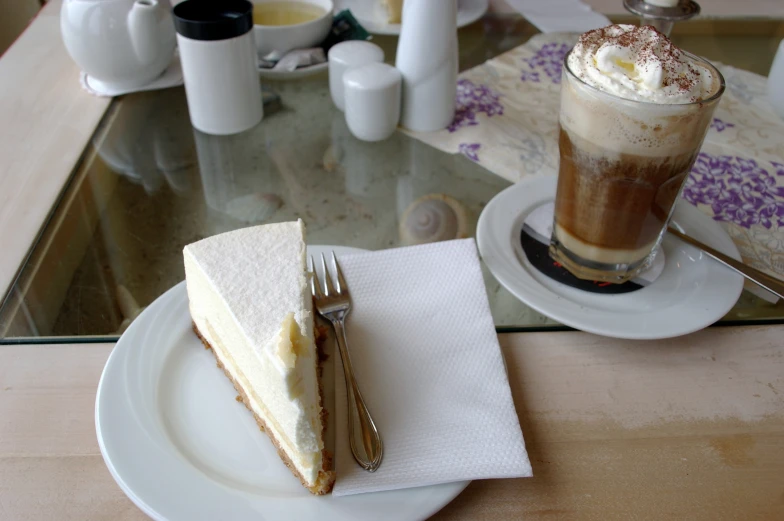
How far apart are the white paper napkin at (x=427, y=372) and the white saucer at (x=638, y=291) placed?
0.06 m

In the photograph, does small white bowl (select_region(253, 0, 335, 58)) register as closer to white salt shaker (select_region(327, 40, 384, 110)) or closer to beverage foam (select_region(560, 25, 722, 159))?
white salt shaker (select_region(327, 40, 384, 110))

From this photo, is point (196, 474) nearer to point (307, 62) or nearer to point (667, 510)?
point (667, 510)

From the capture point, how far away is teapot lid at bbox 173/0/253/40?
947 mm

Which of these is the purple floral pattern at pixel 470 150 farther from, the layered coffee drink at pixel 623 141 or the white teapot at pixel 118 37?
the white teapot at pixel 118 37

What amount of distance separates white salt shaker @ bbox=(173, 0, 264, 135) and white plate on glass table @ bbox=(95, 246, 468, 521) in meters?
0.45

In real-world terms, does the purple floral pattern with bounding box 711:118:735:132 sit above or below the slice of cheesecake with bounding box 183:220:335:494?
below

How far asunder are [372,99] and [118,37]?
1.59 feet

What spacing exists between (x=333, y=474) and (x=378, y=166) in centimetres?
59

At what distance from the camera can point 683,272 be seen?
0.79 m

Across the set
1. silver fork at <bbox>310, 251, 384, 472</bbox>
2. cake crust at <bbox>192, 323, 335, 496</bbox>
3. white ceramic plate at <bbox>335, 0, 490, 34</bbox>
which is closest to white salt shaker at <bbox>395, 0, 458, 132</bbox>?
white ceramic plate at <bbox>335, 0, 490, 34</bbox>

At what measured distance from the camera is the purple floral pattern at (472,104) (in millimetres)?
1114

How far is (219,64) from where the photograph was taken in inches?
38.9

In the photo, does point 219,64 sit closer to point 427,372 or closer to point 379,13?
point 379,13

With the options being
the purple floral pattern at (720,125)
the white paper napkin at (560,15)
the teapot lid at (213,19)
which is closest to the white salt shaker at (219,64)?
the teapot lid at (213,19)
